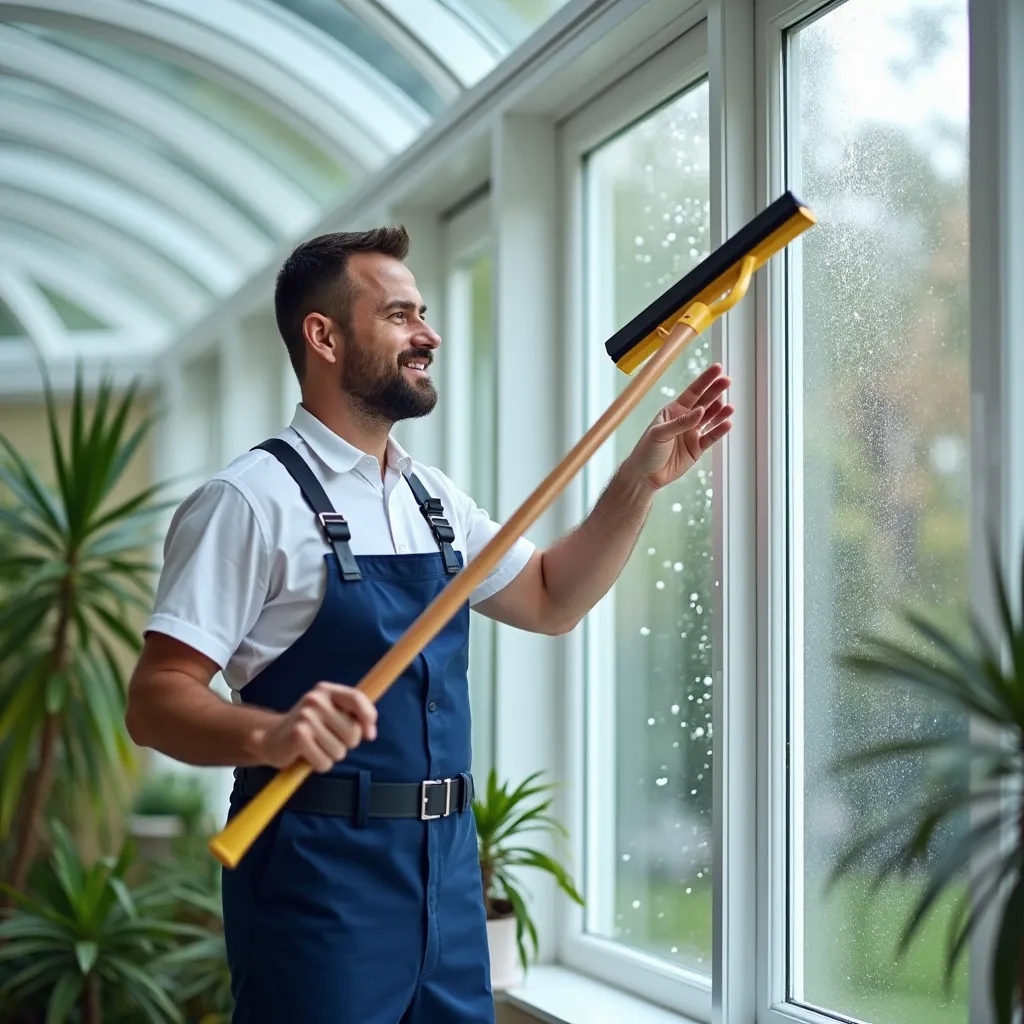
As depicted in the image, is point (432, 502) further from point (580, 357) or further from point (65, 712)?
point (65, 712)

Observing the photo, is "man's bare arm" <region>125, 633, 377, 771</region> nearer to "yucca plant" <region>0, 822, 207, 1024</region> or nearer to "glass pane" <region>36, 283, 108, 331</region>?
"yucca plant" <region>0, 822, 207, 1024</region>

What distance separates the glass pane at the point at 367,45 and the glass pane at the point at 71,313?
3.52 meters

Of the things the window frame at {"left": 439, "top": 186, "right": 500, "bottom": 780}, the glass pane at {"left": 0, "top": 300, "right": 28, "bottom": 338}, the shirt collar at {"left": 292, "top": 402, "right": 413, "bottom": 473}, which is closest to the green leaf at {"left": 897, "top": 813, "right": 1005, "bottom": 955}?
the shirt collar at {"left": 292, "top": 402, "right": 413, "bottom": 473}

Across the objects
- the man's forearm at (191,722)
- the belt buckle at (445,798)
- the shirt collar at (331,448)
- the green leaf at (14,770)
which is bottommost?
the green leaf at (14,770)

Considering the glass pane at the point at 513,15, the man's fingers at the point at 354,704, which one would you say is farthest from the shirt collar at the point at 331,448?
the glass pane at the point at 513,15

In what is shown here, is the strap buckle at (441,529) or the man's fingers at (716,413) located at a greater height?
the man's fingers at (716,413)

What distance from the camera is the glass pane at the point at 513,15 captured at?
10.4 ft

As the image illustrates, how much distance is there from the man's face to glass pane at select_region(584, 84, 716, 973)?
0.68 m

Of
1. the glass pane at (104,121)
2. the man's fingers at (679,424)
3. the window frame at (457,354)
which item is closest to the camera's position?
the man's fingers at (679,424)

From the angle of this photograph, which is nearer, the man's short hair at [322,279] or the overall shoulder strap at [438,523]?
the overall shoulder strap at [438,523]

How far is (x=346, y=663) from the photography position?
6.46 feet

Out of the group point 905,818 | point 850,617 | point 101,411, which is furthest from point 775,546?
point 101,411

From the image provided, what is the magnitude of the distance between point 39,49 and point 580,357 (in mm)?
2587

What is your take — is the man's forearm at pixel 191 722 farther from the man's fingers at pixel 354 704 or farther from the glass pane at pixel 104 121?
Result: the glass pane at pixel 104 121
